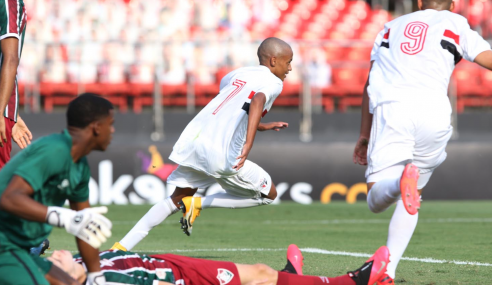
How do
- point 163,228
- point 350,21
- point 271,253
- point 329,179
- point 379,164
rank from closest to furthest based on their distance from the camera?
point 379,164, point 271,253, point 163,228, point 329,179, point 350,21

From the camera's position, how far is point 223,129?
619cm

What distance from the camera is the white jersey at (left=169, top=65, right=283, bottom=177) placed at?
20.1ft

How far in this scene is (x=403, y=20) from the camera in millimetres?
5102

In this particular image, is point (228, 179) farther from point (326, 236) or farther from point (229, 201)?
point (326, 236)

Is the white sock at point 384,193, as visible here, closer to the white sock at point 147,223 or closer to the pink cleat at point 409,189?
the pink cleat at point 409,189

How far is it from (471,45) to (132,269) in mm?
2505

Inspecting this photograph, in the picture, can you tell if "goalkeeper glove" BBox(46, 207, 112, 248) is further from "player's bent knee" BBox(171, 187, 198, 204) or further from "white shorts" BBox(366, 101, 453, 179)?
"player's bent knee" BBox(171, 187, 198, 204)

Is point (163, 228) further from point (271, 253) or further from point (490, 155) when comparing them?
point (490, 155)

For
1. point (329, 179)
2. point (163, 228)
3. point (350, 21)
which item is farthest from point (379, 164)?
point (350, 21)

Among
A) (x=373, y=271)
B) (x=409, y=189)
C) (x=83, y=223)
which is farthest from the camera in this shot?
(x=373, y=271)

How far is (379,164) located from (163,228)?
4895 millimetres

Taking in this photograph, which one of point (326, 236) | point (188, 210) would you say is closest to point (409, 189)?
point (188, 210)

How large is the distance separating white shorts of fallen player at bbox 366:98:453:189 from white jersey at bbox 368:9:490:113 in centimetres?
8

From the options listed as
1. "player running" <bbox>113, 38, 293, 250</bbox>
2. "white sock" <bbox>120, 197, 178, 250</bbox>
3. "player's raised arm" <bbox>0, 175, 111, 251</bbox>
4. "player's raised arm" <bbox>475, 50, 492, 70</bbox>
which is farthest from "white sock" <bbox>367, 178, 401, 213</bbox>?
"white sock" <bbox>120, 197, 178, 250</bbox>
